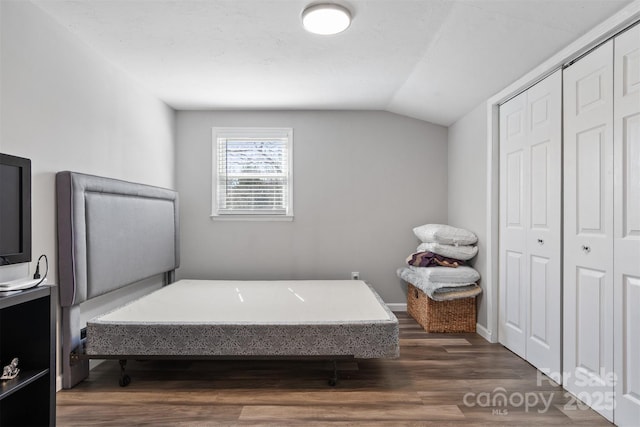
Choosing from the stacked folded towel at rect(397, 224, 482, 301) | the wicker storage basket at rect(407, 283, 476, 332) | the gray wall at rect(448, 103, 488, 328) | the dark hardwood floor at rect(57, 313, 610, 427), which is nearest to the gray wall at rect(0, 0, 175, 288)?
the dark hardwood floor at rect(57, 313, 610, 427)

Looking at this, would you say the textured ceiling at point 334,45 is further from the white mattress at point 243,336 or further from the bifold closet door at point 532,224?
the white mattress at point 243,336

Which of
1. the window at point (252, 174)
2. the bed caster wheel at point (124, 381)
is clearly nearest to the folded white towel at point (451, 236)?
the window at point (252, 174)

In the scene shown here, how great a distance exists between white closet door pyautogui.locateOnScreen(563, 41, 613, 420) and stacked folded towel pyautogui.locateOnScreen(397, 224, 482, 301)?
1064 millimetres

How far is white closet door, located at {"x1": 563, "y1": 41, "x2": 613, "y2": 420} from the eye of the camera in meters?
2.02

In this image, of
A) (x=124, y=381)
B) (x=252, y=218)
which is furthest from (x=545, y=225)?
(x=124, y=381)

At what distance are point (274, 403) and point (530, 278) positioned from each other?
79.8 inches

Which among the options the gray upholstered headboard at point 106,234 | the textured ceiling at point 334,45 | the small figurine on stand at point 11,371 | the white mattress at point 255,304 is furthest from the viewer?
the white mattress at point 255,304

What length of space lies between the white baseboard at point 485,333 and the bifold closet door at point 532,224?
0.34 feet

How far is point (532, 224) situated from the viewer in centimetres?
274

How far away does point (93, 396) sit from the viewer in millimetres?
2285

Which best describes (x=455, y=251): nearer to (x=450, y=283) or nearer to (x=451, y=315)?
(x=450, y=283)

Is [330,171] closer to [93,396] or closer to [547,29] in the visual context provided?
[547,29]

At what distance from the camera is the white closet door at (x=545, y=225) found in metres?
2.44

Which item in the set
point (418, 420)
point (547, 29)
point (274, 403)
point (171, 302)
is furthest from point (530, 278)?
point (171, 302)
